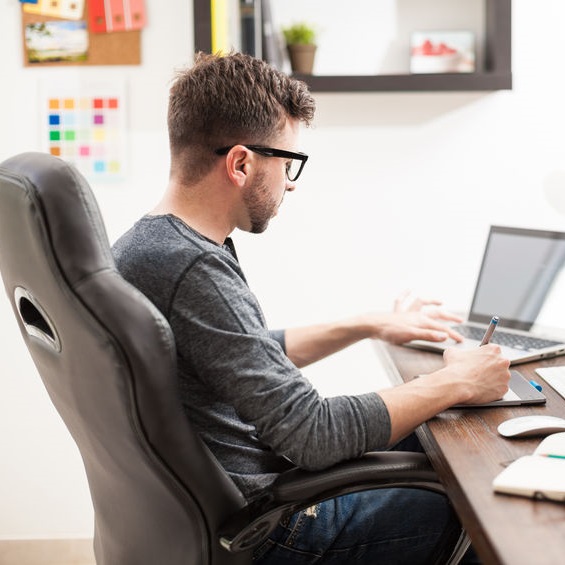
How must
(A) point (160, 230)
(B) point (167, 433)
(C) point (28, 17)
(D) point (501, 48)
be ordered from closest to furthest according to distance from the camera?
(B) point (167, 433) → (A) point (160, 230) → (D) point (501, 48) → (C) point (28, 17)

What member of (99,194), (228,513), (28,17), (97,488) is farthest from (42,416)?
(228,513)

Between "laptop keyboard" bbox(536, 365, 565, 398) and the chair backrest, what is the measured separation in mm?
615

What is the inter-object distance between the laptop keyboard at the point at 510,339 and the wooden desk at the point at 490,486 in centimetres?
20

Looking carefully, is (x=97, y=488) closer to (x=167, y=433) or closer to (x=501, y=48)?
(x=167, y=433)

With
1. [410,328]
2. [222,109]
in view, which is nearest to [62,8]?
[222,109]

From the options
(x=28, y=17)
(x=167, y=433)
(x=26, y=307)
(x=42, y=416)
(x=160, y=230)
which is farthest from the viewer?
(x=42, y=416)

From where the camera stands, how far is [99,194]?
2352 millimetres

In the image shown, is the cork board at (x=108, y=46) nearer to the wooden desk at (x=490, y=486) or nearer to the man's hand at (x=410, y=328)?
the man's hand at (x=410, y=328)

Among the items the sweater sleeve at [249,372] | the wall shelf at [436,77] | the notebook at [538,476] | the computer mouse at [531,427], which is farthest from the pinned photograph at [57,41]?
the notebook at [538,476]

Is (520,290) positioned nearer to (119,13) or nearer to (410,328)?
(410,328)

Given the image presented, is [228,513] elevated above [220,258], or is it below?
below

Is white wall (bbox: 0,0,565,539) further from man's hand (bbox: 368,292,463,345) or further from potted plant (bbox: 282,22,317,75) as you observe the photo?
Result: man's hand (bbox: 368,292,463,345)

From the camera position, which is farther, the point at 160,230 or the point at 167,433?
the point at 160,230

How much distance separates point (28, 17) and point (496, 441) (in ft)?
5.84
